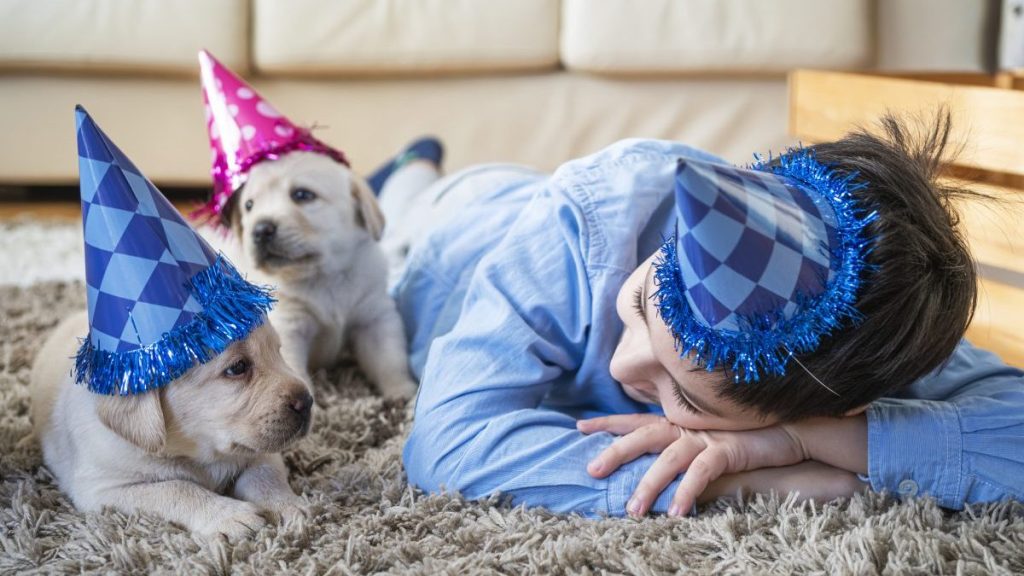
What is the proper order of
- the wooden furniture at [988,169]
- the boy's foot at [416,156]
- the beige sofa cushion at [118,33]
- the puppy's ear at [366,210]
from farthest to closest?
the beige sofa cushion at [118,33] → the boy's foot at [416,156] → the puppy's ear at [366,210] → the wooden furniture at [988,169]

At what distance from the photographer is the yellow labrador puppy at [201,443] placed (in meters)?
1.06

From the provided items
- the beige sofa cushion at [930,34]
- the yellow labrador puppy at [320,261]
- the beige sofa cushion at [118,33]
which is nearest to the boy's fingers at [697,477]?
the yellow labrador puppy at [320,261]

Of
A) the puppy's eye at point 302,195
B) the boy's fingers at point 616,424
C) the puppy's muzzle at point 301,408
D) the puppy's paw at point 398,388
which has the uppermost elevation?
the puppy's eye at point 302,195

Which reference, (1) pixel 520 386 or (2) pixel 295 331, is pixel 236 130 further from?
(1) pixel 520 386

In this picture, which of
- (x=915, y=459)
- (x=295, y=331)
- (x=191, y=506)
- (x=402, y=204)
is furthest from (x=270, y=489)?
(x=402, y=204)

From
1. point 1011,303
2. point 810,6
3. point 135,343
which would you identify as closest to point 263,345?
point 135,343

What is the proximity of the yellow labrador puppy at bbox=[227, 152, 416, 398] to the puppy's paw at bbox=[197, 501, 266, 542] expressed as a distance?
1.63 ft

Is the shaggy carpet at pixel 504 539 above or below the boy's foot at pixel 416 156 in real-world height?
below

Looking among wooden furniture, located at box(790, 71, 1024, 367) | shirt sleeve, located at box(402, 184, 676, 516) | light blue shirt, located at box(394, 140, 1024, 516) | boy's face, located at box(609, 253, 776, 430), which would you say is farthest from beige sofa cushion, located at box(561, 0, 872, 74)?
boy's face, located at box(609, 253, 776, 430)

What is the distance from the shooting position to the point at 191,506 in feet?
3.54

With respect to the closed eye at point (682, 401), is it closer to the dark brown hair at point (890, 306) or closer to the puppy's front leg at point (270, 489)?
the dark brown hair at point (890, 306)

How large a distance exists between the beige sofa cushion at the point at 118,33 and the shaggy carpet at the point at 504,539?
5.75 ft

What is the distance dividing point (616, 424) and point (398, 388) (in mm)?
496

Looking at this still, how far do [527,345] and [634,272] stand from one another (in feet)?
0.49
